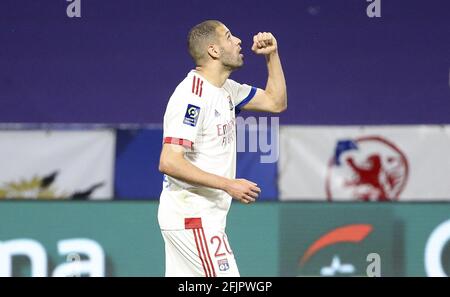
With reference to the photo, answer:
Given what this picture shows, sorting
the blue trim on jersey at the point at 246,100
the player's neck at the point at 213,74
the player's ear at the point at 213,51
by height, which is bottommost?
the blue trim on jersey at the point at 246,100

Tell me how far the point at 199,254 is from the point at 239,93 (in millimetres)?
761

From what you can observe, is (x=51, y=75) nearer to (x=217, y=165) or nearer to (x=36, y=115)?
(x=36, y=115)

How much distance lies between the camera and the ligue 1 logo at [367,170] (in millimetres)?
6051

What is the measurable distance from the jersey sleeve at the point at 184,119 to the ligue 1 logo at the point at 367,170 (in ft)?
5.93

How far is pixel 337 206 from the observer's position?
5.77 m

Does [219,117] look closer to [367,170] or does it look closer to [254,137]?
[254,137]

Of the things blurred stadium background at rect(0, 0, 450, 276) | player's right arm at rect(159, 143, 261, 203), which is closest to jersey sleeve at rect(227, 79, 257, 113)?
player's right arm at rect(159, 143, 261, 203)

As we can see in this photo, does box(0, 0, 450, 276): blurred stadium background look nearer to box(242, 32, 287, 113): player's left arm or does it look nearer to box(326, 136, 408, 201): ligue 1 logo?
box(326, 136, 408, 201): ligue 1 logo

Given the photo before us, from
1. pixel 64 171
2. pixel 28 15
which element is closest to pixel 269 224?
pixel 64 171

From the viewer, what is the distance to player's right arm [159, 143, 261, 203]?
420 centimetres

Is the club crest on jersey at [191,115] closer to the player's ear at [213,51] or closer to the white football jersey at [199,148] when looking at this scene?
the white football jersey at [199,148]

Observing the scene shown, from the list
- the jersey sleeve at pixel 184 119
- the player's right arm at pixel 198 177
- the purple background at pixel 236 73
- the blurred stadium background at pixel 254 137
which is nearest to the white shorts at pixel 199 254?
the player's right arm at pixel 198 177

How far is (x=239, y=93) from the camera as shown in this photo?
478 centimetres

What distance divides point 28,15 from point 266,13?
144cm
